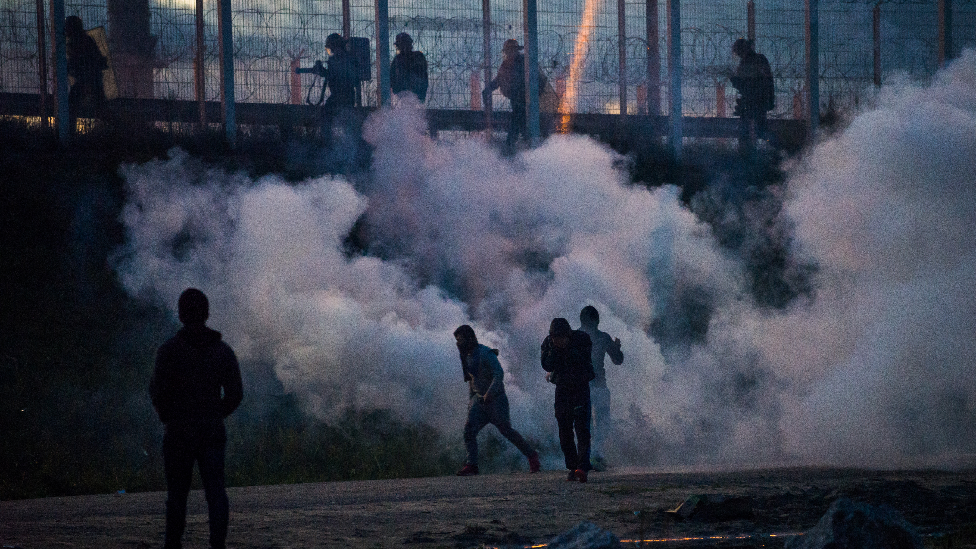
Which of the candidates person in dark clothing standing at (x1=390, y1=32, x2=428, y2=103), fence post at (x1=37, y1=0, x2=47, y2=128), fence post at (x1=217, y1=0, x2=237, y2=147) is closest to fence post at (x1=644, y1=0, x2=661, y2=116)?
person in dark clothing standing at (x1=390, y1=32, x2=428, y2=103)

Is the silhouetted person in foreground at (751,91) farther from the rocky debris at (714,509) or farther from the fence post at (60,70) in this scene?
the rocky debris at (714,509)

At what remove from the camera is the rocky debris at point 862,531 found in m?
5.68

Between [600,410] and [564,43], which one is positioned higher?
[564,43]

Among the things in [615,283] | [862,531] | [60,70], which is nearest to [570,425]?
[862,531]

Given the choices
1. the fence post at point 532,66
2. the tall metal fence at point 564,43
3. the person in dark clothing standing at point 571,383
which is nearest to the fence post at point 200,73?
the tall metal fence at point 564,43

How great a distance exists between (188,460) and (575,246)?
10.0 meters

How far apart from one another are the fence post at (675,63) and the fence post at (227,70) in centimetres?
715

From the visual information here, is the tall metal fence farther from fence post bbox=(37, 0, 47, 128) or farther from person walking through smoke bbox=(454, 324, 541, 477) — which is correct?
person walking through smoke bbox=(454, 324, 541, 477)

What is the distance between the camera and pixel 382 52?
52.9ft

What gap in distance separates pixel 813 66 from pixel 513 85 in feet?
18.4

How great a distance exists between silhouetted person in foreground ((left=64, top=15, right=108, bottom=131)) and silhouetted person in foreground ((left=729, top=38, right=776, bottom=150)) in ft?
33.8

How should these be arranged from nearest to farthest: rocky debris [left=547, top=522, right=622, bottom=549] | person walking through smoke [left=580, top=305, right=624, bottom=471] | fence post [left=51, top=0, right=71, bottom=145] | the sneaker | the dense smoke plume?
1. rocky debris [left=547, top=522, right=622, bottom=549]
2. the sneaker
3. person walking through smoke [left=580, top=305, right=624, bottom=471]
4. the dense smoke plume
5. fence post [left=51, top=0, right=71, bottom=145]

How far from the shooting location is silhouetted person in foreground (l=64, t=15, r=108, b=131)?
15.4m

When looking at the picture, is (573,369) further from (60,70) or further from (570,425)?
(60,70)
